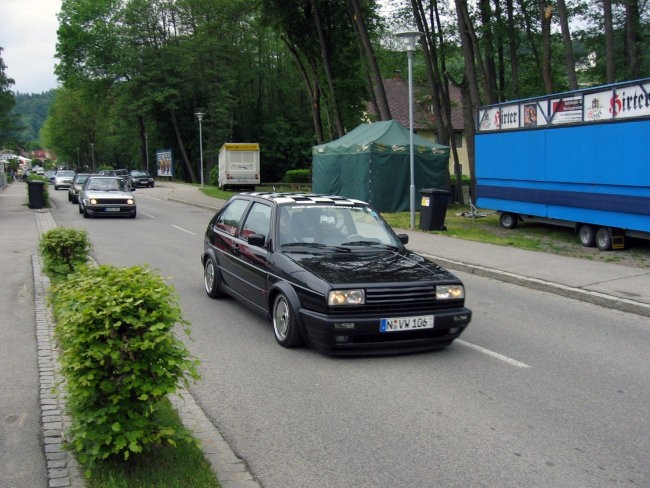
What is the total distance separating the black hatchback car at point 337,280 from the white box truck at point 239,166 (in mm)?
36603

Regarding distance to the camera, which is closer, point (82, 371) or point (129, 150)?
point (82, 371)

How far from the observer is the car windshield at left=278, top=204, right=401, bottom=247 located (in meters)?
7.58

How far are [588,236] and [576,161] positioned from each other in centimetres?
180

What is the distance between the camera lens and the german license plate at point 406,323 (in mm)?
6254

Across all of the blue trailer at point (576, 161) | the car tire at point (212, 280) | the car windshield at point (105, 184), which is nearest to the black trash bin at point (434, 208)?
the blue trailer at point (576, 161)

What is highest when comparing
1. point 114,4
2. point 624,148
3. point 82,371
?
point 114,4

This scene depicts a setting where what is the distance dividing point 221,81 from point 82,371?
6182cm

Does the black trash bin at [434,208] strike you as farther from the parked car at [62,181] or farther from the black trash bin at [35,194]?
the parked car at [62,181]

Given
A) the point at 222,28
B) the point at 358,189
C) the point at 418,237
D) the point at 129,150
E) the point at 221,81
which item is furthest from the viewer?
the point at 129,150

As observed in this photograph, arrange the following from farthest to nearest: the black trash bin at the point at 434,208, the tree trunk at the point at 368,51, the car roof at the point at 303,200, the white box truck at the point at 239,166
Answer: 1. the white box truck at the point at 239,166
2. the tree trunk at the point at 368,51
3. the black trash bin at the point at 434,208
4. the car roof at the point at 303,200

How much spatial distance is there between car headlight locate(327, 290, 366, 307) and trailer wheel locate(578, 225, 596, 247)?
35.2ft

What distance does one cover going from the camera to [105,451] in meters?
3.60

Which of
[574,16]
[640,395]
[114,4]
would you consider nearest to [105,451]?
[640,395]

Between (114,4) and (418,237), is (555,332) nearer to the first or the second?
(418,237)
